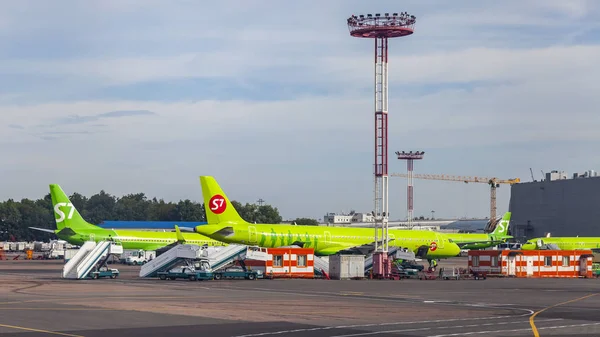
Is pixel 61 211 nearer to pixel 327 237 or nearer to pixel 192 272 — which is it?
pixel 327 237

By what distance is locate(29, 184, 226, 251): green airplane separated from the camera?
103 meters

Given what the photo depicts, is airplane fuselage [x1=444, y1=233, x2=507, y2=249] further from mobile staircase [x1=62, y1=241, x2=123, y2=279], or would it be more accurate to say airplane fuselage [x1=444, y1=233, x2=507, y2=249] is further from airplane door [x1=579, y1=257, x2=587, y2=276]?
mobile staircase [x1=62, y1=241, x2=123, y2=279]

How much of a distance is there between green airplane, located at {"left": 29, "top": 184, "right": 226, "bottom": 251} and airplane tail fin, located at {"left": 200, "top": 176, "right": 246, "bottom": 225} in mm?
15945

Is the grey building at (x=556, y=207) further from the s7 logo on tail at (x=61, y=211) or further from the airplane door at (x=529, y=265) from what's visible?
the s7 logo on tail at (x=61, y=211)

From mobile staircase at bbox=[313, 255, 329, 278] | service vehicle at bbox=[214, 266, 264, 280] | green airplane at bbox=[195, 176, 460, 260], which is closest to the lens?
service vehicle at bbox=[214, 266, 264, 280]

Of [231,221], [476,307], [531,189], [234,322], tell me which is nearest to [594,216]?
[531,189]

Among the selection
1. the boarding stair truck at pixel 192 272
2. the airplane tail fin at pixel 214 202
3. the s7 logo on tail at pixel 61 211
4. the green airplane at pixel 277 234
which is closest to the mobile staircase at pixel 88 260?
the boarding stair truck at pixel 192 272

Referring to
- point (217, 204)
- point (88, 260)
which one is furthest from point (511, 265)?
point (88, 260)

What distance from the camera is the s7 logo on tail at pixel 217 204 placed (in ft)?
270

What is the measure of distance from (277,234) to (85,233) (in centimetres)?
3344

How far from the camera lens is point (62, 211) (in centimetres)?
10475

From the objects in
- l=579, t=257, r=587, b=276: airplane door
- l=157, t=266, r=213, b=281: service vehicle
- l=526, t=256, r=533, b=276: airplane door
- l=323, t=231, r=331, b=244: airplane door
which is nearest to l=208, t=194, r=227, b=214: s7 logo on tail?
l=323, t=231, r=331, b=244: airplane door

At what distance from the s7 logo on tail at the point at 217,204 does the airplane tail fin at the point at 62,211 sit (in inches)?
1114

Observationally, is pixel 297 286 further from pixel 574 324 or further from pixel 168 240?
pixel 168 240
